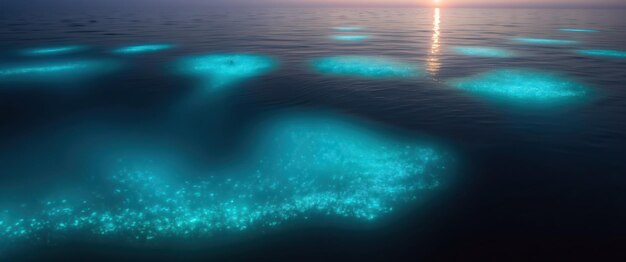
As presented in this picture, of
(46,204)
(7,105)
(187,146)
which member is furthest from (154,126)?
(7,105)

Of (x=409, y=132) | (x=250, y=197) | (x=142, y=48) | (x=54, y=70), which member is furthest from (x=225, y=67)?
(x=250, y=197)

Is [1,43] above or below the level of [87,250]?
above

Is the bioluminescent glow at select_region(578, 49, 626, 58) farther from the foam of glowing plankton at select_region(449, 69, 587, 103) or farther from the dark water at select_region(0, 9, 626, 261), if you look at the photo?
the foam of glowing plankton at select_region(449, 69, 587, 103)

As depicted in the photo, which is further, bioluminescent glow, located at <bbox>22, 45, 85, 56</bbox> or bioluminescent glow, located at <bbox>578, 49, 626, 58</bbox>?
bioluminescent glow, located at <bbox>22, 45, 85, 56</bbox>

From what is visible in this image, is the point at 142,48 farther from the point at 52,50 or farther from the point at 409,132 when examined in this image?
the point at 409,132

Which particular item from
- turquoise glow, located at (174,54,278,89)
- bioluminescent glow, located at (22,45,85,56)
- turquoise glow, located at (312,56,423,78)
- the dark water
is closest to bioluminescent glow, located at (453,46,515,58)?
the dark water

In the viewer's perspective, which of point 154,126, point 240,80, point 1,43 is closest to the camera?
point 154,126

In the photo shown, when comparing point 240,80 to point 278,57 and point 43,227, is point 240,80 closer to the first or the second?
point 278,57
